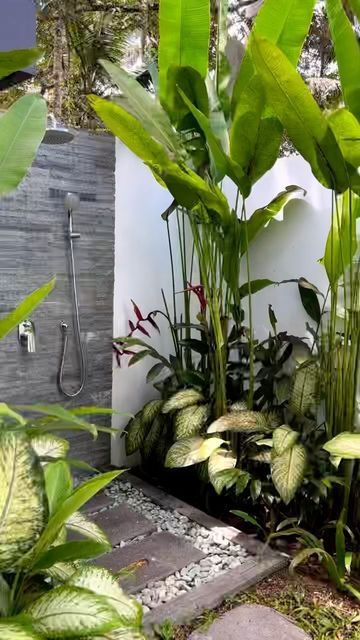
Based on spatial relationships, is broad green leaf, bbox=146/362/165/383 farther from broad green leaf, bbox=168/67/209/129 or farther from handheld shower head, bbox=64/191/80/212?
broad green leaf, bbox=168/67/209/129

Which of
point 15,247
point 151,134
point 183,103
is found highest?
point 183,103

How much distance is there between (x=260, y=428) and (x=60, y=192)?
1516 mm

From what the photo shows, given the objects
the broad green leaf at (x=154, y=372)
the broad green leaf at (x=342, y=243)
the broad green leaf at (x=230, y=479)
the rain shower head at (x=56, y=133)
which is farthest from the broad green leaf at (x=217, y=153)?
the broad green leaf at (x=230, y=479)

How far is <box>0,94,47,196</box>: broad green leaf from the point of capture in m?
1.23

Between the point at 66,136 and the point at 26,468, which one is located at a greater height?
the point at 66,136

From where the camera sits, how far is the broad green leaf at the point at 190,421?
2.33 meters

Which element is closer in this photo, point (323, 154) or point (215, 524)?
point (323, 154)

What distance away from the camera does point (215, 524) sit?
231cm

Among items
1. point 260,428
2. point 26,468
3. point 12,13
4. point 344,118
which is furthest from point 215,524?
point 12,13

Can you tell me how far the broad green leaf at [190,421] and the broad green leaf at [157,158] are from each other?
36.4 inches

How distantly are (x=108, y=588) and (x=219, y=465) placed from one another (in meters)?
1.10

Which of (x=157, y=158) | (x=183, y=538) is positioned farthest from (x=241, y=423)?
(x=157, y=158)

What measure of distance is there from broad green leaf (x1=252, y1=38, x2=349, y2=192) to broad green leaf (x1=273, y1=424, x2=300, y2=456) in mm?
956

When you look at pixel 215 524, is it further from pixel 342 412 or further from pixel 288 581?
pixel 342 412
